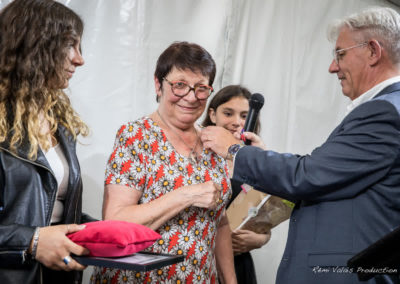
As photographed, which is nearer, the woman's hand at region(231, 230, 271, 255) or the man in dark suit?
the man in dark suit

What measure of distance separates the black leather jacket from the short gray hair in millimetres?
1317

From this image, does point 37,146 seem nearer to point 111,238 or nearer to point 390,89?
point 111,238

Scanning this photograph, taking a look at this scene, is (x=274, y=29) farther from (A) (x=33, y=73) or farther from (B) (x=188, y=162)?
(A) (x=33, y=73)

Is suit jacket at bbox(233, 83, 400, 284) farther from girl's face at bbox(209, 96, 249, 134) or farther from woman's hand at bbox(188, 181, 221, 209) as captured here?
girl's face at bbox(209, 96, 249, 134)

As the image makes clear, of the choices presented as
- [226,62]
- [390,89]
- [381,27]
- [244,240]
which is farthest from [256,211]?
[226,62]

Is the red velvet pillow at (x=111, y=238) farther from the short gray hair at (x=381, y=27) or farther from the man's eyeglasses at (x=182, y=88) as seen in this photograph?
the short gray hair at (x=381, y=27)

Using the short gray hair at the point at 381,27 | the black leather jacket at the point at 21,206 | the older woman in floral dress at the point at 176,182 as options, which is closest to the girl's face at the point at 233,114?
the older woman in floral dress at the point at 176,182

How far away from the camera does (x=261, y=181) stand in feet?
5.32

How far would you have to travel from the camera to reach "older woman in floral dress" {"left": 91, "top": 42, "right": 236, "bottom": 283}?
64.4 inches

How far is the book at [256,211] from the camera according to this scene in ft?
6.73

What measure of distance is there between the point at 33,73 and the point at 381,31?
4.34 feet

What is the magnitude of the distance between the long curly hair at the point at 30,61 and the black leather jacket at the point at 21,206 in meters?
0.06

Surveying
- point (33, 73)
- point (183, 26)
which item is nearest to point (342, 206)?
point (33, 73)

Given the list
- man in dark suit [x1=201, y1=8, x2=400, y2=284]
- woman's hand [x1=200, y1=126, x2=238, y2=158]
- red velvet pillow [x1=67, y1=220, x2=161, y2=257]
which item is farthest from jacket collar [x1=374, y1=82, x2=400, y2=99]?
red velvet pillow [x1=67, y1=220, x2=161, y2=257]
